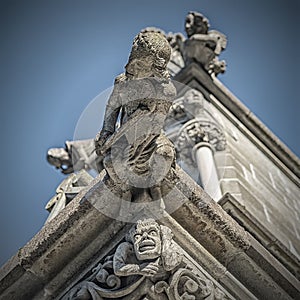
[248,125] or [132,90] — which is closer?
[132,90]

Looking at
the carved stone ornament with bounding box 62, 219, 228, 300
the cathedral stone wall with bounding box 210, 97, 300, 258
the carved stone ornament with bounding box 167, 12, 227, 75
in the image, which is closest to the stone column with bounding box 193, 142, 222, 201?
the cathedral stone wall with bounding box 210, 97, 300, 258

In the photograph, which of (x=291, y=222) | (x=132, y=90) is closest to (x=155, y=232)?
(x=132, y=90)

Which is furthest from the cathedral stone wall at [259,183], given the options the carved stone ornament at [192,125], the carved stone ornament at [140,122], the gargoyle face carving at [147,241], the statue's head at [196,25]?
the gargoyle face carving at [147,241]

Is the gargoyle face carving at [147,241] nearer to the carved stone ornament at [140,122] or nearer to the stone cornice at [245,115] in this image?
the carved stone ornament at [140,122]

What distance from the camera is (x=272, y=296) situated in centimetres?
337

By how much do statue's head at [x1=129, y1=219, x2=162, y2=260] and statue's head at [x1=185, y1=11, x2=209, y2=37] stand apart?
5.72 meters

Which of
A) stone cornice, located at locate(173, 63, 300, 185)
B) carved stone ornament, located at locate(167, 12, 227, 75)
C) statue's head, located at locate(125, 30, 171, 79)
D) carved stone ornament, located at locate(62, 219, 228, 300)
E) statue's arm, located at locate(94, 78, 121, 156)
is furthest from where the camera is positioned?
carved stone ornament, located at locate(167, 12, 227, 75)

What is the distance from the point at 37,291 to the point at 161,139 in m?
0.93

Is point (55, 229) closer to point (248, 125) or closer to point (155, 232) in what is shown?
point (155, 232)

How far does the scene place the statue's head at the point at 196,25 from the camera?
8.59 metres

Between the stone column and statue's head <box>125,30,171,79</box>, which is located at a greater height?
the stone column

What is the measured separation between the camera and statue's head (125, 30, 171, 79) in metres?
3.10

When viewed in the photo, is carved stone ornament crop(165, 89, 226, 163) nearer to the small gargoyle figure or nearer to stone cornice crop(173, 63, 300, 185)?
stone cornice crop(173, 63, 300, 185)

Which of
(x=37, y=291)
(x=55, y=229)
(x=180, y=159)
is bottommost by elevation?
(x=37, y=291)
